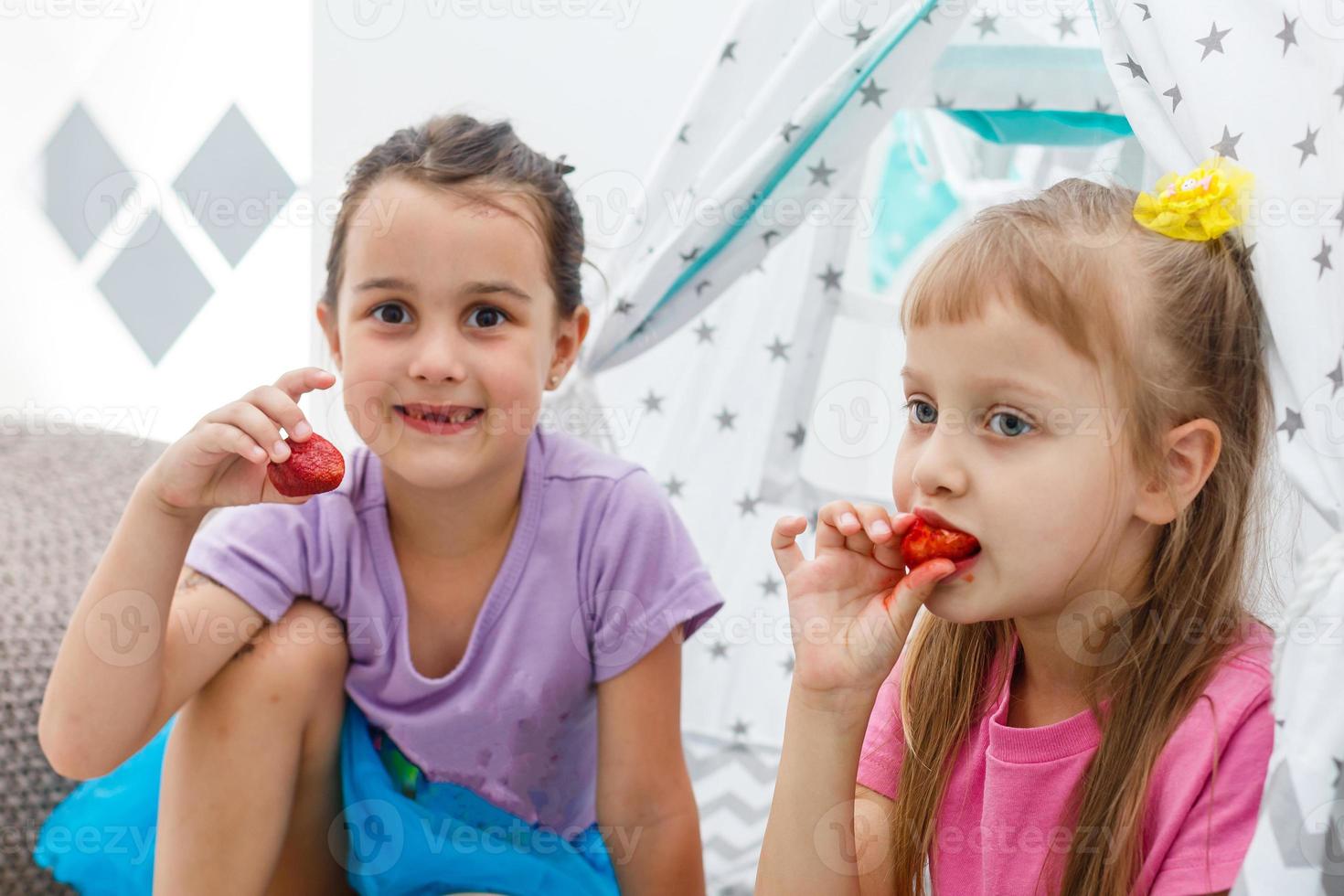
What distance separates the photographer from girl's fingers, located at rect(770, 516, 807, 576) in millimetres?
950

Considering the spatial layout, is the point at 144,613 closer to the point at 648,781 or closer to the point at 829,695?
the point at 648,781

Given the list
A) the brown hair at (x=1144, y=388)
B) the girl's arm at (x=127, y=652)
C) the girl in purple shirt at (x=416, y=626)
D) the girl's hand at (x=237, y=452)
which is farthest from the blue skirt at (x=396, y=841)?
the brown hair at (x=1144, y=388)

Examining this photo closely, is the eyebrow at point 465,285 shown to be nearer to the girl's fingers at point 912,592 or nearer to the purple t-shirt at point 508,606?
the purple t-shirt at point 508,606

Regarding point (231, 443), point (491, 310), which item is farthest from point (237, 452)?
point (491, 310)

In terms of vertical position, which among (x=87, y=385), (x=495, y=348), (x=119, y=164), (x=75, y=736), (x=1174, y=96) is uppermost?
(x=1174, y=96)

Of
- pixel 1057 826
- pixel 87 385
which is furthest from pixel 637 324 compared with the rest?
pixel 87 385

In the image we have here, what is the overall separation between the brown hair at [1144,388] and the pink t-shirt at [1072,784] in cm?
1

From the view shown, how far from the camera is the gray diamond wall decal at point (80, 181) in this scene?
190 cm

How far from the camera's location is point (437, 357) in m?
1.15

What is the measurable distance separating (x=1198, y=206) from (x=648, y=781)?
2.26 feet

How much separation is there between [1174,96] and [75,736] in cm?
105

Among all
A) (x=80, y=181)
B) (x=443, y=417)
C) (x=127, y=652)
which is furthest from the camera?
(x=80, y=181)

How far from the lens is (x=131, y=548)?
1.10 meters

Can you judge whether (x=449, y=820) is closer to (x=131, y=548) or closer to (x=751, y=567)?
(x=131, y=548)
